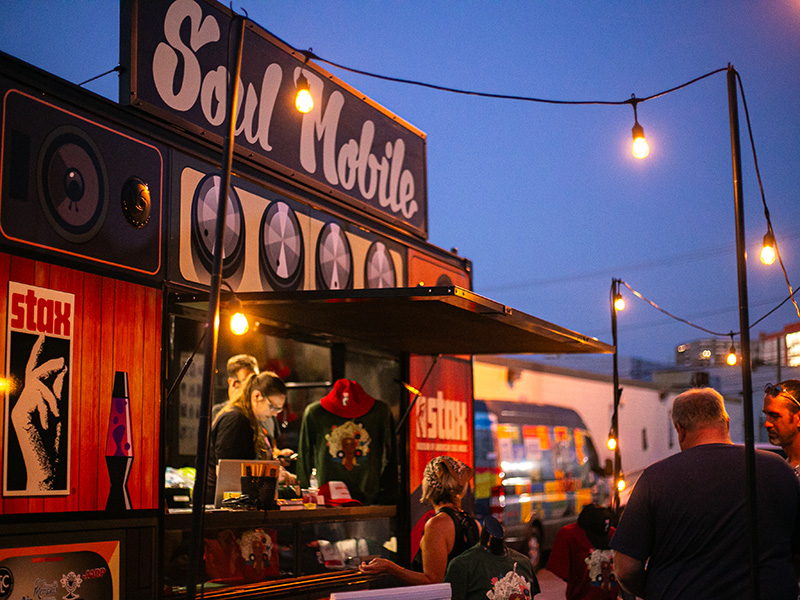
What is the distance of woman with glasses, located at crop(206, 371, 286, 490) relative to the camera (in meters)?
7.92

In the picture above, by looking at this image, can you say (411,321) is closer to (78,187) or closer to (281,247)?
(281,247)

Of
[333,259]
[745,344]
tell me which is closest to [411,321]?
[333,259]

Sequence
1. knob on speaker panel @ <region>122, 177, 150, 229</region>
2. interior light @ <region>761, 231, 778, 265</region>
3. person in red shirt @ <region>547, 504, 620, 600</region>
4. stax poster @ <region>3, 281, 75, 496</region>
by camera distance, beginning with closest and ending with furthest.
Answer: stax poster @ <region>3, 281, 75, 496</region>
knob on speaker panel @ <region>122, 177, 150, 229</region>
person in red shirt @ <region>547, 504, 620, 600</region>
interior light @ <region>761, 231, 778, 265</region>

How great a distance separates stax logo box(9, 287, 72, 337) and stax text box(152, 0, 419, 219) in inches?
75.6

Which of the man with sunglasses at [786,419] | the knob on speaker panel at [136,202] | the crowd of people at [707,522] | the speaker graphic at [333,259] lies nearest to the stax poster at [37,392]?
the knob on speaker panel at [136,202]

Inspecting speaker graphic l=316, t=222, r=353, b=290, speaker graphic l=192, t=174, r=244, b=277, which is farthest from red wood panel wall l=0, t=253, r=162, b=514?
speaker graphic l=316, t=222, r=353, b=290

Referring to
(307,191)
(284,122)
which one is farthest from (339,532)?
(284,122)

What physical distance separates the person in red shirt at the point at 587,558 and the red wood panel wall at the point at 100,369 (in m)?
2.84

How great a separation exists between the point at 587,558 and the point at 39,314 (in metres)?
3.96

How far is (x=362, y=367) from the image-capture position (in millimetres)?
10023

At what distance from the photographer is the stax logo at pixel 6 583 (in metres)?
5.13

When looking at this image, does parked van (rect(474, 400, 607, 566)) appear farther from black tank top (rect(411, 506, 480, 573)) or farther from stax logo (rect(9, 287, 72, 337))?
stax logo (rect(9, 287, 72, 337))

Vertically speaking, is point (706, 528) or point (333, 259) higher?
point (333, 259)

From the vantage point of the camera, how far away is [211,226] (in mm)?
7184
